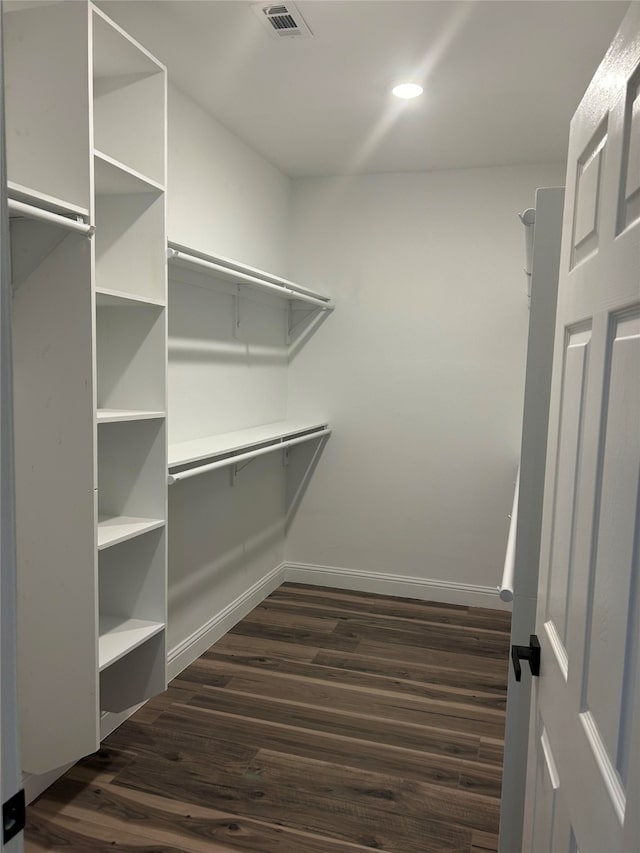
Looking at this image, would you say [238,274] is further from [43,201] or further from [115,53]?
[43,201]

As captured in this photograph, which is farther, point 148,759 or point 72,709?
point 148,759

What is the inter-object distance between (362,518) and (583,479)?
3.24 m

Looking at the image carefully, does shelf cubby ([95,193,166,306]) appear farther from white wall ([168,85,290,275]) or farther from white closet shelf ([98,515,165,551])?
white closet shelf ([98,515,165,551])

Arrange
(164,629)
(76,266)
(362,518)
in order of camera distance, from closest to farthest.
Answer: (76,266), (164,629), (362,518)

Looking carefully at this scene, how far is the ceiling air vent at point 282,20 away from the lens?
6.73ft

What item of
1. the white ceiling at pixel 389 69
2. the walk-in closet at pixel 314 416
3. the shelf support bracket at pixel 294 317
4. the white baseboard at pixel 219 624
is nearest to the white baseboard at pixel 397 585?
the walk-in closet at pixel 314 416

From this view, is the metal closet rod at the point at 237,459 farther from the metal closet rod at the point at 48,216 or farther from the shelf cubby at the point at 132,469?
the metal closet rod at the point at 48,216

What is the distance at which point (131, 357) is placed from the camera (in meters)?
2.21

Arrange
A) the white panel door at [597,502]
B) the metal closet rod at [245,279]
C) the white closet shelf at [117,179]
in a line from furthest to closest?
the metal closet rod at [245,279], the white closet shelf at [117,179], the white panel door at [597,502]

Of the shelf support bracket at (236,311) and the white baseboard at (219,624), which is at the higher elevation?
the shelf support bracket at (236,311)

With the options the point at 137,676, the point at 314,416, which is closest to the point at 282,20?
the point at 137,676

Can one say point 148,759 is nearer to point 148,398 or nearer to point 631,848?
point 148,398

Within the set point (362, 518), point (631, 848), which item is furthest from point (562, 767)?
point (362, 518)

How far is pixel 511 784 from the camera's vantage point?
5.00ft
